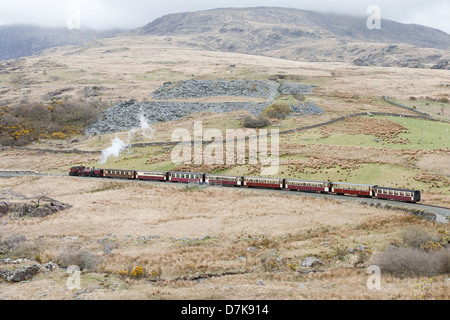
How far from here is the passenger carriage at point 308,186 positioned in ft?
160

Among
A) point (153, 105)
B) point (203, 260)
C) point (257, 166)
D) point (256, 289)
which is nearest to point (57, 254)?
point (203, 260)

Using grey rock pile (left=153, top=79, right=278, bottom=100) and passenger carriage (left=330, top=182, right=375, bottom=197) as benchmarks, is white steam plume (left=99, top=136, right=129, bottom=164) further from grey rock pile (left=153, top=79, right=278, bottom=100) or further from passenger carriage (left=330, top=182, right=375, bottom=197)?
passenger carriage (left=330, top=182, right=375, bottom=197)

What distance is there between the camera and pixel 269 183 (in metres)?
52.7

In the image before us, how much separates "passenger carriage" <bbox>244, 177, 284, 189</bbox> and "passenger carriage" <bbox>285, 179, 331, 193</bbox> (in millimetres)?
1181

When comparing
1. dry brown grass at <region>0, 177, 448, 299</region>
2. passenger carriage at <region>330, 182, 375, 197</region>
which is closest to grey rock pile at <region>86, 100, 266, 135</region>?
dry brown grass at <region>0, 177, 448, 299</region>

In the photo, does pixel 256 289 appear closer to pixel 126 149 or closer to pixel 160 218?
pixel 160 218

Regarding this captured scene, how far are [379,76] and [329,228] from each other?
15014 centimetres

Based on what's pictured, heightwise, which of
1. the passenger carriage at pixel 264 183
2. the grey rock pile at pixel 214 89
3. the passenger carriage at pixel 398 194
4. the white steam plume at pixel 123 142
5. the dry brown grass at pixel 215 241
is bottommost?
the dry brown grass at pixel 215 241

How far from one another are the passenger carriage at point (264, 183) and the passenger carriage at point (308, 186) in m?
1.18

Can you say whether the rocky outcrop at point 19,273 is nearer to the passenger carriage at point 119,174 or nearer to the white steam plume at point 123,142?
the passenger carriage at point 119,174

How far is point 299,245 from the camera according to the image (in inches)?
1229

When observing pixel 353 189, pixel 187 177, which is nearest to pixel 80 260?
pixel 187 177

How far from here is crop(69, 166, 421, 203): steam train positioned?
4327cm

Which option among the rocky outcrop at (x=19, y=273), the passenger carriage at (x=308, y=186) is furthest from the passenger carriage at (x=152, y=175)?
the rocky outcrop at (x=19, y=273)
